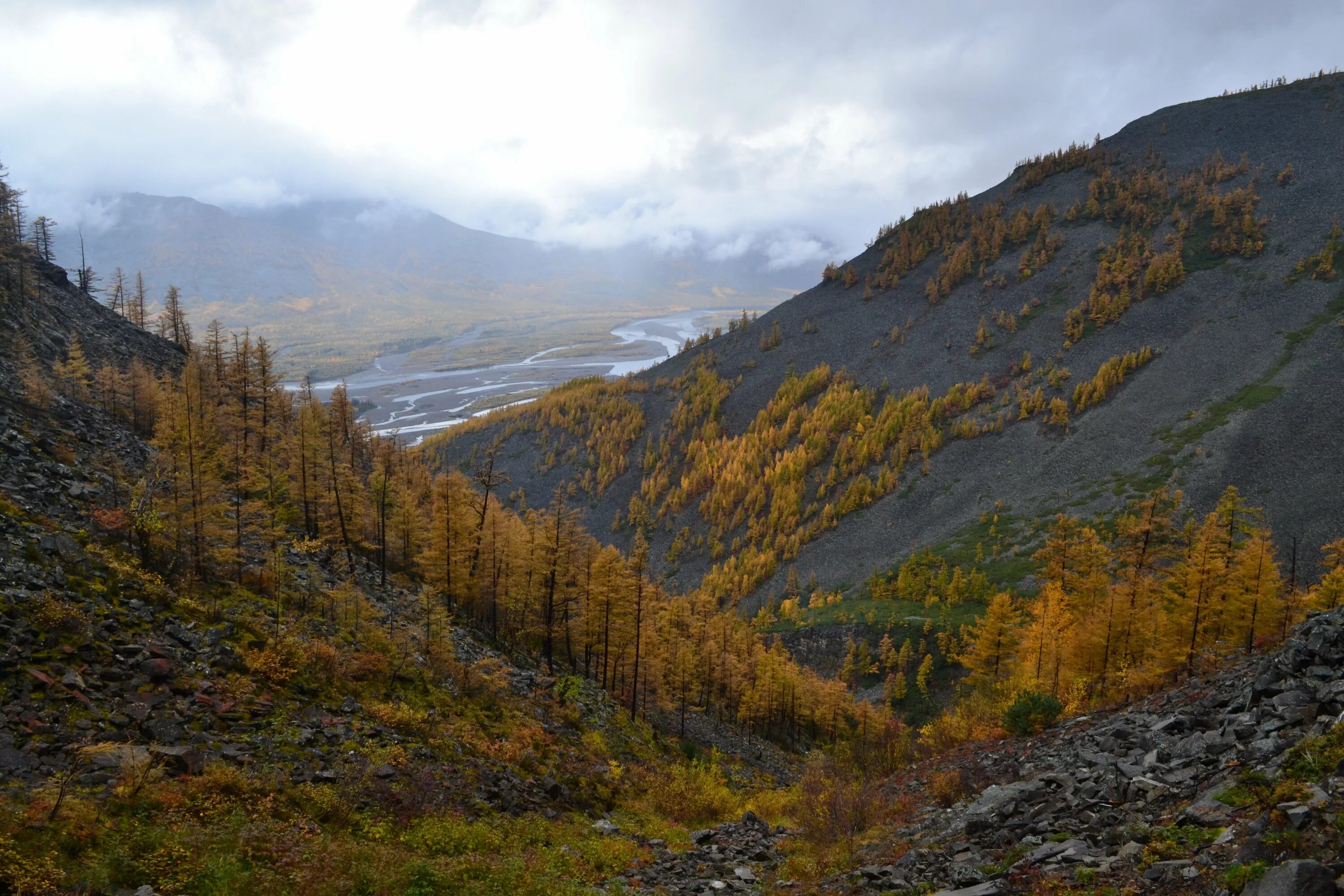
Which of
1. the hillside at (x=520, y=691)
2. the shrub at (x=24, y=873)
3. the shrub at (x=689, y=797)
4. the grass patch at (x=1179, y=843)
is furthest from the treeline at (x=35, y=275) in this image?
the grass patch at (x=1179, y=843)

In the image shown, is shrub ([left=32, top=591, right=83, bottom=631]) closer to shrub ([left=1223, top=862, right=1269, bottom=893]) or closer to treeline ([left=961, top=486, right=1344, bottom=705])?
shrub ([left=1223, top=862, right=1269, bottom=893])

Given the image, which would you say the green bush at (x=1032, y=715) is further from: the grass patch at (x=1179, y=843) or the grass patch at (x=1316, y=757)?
the grass patch at (x=1179, y=843)

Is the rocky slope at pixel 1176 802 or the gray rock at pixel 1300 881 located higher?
the gray rock at pixel 1300 881

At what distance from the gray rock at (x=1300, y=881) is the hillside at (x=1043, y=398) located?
99095mm

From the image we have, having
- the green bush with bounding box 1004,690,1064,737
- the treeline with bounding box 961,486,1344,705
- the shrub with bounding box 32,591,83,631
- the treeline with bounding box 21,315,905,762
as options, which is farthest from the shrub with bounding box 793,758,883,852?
the shrub with bounding box 32,591,83,631

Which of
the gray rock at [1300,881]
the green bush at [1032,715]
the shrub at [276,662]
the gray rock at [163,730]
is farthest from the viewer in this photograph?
the green bush at [1032,715]

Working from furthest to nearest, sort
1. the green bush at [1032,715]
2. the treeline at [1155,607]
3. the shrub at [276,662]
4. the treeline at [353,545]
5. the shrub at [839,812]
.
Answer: the treeline at [1155,607]
the green bush at [1032,715]
the treeline at [353,545]
the shrub at [839,812]
the shrub at [276,662]

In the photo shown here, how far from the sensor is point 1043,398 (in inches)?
5251

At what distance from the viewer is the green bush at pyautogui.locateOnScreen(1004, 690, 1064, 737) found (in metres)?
26.9

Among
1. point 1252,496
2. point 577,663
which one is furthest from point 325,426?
point 1252,496

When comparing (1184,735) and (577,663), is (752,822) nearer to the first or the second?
(1184,735)

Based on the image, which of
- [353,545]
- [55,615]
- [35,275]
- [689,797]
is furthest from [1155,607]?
[35,275]

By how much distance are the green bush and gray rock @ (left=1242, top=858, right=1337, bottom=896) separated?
2235 centimetres

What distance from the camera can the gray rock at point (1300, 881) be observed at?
277 inches
